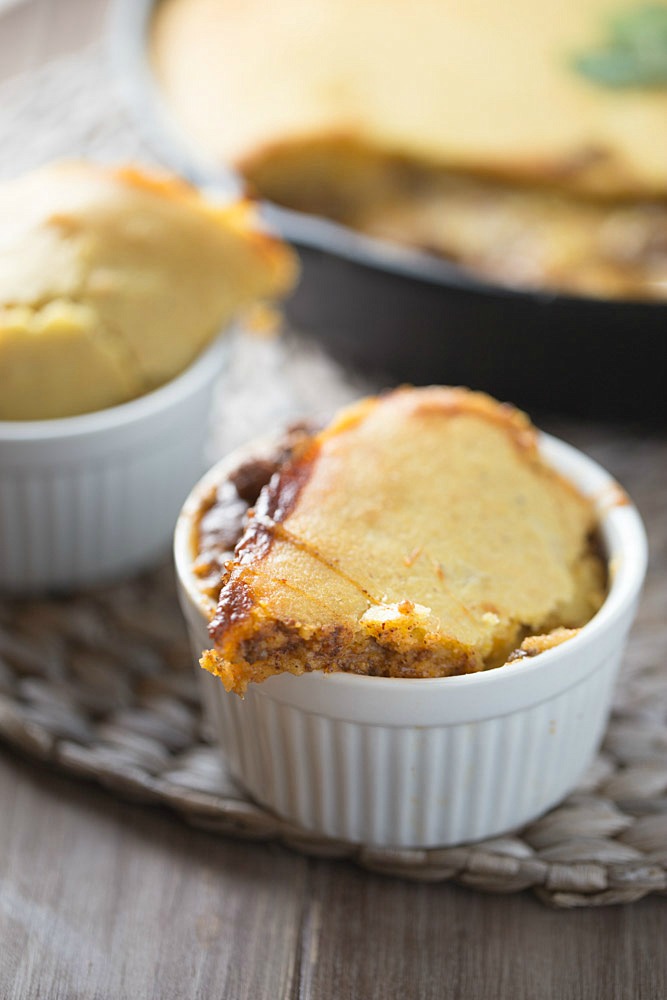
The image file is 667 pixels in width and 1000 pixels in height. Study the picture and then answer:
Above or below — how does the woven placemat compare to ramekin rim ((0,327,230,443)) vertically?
below

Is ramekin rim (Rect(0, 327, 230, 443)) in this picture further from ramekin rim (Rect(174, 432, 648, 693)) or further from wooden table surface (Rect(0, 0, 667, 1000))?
wooden table surface (Rect(0, 0, 667, 1000))

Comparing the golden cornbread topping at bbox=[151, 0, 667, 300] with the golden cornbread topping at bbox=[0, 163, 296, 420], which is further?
the golden cornbread topping at bbox=[151, 0, 667, 300]


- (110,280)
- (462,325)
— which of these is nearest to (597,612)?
(462,325)

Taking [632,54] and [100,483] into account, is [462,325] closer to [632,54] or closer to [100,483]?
[100,483]

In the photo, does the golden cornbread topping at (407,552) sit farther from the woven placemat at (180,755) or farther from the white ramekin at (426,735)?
the woven placemat at (180,755)

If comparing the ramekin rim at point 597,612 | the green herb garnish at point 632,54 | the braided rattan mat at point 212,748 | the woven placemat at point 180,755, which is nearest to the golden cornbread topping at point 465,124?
the green herb garnish at point 632,54

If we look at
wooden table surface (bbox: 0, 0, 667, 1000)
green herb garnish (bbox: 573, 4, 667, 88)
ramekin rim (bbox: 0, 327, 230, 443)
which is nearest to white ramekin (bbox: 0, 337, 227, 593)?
ramekin rim (bbox: 0, 327, 230, 443)
